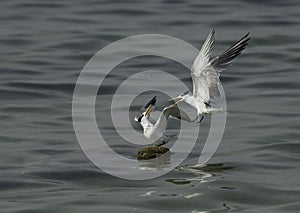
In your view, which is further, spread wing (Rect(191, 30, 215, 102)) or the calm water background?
spread wing (Rect(191, 30, 215, 102))

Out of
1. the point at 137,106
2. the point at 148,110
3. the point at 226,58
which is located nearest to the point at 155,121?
the point at 148,110

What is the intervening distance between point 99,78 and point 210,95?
5776 millimetres

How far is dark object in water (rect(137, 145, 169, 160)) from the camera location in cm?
1130

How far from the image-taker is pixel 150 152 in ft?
37.1

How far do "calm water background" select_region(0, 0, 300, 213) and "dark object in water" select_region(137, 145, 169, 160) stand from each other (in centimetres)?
42

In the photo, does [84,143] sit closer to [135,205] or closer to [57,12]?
[135,205]

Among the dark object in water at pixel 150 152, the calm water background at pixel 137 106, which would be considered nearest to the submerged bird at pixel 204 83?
the dark object in water at pixel 150 152

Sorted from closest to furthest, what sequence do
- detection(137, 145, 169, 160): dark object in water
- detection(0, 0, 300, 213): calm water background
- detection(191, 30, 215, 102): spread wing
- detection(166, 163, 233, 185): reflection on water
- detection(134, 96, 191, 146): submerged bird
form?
detection(0, 0, 300, 213): calm water background < detection(166, 163, 233, 185): reflection on water < detection(191, 30, 215, 102): spread wing < detection(134, 96, 191, 146): submerged bird < detection(137, 145, 169, 160): dark object in water

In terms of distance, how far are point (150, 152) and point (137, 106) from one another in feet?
11.0

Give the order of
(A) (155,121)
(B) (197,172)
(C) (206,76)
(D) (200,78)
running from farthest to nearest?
(A) (155,121) < (C) (206,76) < (D) (200,78) < (B) (197,172)

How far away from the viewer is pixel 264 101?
1482cm

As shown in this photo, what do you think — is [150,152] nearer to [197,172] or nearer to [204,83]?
[197,172]

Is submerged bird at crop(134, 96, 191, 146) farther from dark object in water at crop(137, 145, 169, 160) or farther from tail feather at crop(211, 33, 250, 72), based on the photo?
tail feather at crop(211, 33, 250, 72)

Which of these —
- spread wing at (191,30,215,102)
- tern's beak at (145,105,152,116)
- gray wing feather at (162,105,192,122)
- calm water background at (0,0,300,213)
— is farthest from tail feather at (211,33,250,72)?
calm water background at (0,0,300,213)
